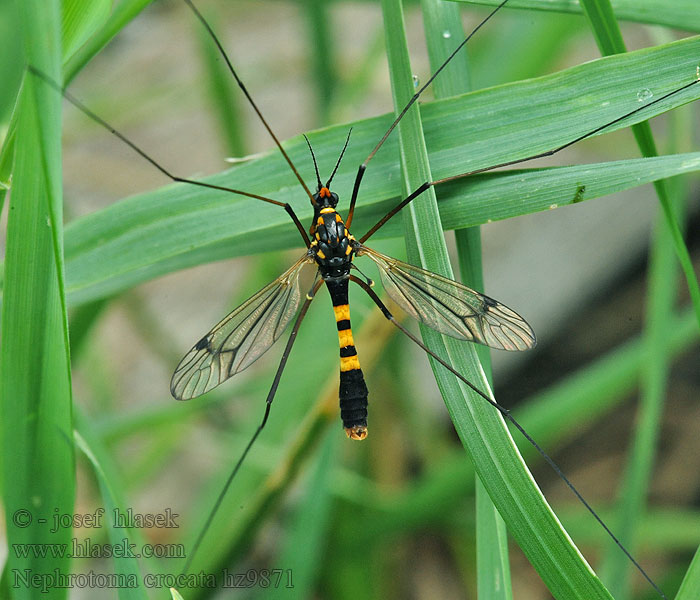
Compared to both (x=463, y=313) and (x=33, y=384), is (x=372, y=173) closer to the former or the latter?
(x=463, y=313)

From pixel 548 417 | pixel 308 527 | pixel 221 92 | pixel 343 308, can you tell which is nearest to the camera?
pixel 343 308

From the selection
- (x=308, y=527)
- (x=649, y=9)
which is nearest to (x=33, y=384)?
(x=308, y=527)

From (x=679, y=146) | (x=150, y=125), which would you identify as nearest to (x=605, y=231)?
(x=679, y=146)

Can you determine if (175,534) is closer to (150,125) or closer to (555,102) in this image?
(555,102)

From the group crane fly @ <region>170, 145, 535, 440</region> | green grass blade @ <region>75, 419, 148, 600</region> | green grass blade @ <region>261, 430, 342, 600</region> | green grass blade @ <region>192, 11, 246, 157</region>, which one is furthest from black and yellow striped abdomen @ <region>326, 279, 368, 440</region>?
green grass blade @ <region>192, 11, 246, 157</region>

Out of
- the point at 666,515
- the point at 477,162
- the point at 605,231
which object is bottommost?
the point at 666,515

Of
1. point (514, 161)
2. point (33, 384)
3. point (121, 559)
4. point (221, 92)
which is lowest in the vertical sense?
point (121, 559)

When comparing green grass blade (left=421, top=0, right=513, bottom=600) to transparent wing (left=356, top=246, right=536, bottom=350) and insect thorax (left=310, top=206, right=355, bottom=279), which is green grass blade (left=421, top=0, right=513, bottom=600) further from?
insect thorax (left=310, top=206, right=355, bottom=279)
